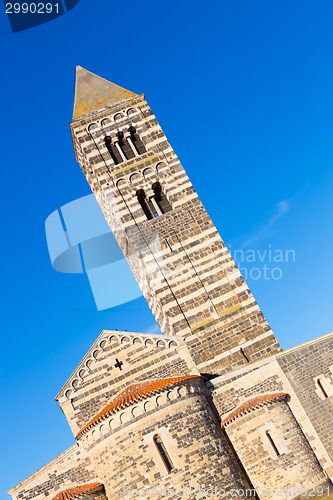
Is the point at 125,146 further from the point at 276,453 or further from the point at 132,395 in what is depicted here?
the point at 276,453

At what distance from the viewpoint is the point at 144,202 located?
26406 millimetres

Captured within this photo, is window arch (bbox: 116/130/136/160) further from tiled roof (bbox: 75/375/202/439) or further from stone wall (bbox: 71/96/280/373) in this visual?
tiled roof (bbox: 75/375/202/439)

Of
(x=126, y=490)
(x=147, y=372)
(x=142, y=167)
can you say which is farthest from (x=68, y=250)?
(x=126, y=490)

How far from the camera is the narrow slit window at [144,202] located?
2612cm

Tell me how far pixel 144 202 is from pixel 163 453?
1305cm

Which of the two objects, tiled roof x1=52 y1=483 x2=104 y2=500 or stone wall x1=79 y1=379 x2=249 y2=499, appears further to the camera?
tiled roof x1=52 y1=483 x2=104 y2=500

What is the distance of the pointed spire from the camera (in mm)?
29156

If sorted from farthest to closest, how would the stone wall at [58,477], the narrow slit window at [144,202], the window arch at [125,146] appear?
the window arch at [125,146]
the narrow slit window at [144,202]
the stone wall at [58,477]

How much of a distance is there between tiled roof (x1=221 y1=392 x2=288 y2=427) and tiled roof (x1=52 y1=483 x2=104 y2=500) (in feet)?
17.7

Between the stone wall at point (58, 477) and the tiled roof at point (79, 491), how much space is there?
1.40 feet

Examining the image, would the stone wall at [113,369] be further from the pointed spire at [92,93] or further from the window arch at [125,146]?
the pointed spire at [92,93]

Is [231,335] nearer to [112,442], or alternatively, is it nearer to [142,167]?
[112,442]

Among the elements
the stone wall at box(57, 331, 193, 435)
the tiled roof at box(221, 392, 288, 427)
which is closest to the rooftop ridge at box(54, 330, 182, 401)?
the stone wall at box(57, 331, 193, 435)

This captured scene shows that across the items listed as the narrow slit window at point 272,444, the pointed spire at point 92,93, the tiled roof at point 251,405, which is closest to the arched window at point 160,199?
the pointed spire at point 92,93
